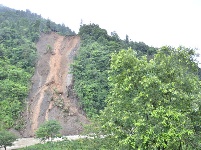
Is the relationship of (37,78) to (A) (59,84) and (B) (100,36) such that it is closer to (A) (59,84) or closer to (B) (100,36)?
(A) (59,84)

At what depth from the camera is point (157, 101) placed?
11516 mm

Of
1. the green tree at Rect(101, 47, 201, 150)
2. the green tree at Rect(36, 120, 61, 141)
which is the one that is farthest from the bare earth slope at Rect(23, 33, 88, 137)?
the green tree at Rect(101, 47, 201, 150)

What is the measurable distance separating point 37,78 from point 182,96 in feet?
128

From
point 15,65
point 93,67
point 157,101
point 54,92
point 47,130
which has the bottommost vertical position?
point 47,130

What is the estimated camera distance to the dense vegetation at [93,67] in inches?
1706

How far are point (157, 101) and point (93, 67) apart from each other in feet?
121

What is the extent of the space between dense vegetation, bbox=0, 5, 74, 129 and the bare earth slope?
4.32 feet

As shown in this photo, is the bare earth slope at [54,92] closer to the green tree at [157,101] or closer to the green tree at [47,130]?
the green tree at [47,130]

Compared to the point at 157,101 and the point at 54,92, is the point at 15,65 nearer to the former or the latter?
the point at 54,92

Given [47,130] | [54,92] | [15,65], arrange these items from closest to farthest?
[47,130] → [54,92] → [15,65]

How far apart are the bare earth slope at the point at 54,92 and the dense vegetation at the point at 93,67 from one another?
132 centimetres

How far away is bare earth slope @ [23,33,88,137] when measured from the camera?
39825 mm

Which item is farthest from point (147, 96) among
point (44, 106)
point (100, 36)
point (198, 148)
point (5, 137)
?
point (100, 36)

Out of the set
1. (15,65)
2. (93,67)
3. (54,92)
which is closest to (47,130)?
(54,92)
